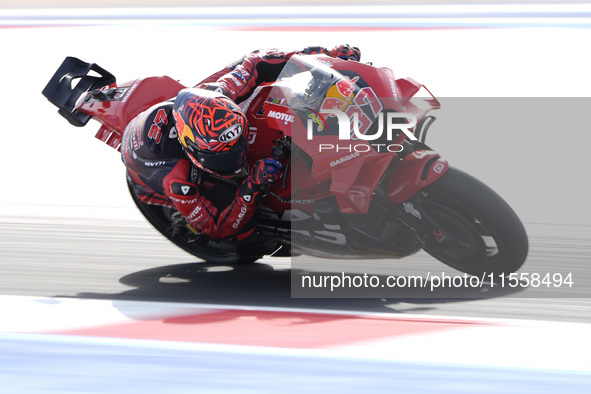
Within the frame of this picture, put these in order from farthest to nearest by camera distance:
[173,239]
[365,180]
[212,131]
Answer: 1. [173,239]
2. [212,131]
3. [365,180]

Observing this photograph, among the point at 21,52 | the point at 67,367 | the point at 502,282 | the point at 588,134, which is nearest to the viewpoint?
the point at 67,367

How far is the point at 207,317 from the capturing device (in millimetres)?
4012

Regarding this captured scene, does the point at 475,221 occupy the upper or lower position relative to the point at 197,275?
upper

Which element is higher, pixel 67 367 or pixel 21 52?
pixel 21 52

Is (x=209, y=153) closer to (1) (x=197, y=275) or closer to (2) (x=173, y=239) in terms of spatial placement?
(2) (x=173, y=239)

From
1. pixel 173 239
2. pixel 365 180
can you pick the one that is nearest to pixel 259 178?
pixel 365 180

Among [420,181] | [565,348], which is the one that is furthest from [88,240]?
[565,348]

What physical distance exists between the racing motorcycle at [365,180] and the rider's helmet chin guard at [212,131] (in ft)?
0.68

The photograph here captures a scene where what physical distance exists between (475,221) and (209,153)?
1406 millimetres

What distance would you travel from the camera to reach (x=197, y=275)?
191 inches

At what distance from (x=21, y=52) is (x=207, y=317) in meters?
8.22

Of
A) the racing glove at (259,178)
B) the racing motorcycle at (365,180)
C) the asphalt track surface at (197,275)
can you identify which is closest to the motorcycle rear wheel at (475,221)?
the racing motorcycle at (365,180)

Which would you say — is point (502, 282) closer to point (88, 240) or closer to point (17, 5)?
point (88, 240)

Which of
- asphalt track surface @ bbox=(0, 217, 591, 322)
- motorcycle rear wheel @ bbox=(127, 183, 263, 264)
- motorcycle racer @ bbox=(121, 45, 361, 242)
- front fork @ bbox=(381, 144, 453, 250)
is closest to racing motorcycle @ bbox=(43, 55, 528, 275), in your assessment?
front fork @ bbox=(381, 144, 453, 250)
